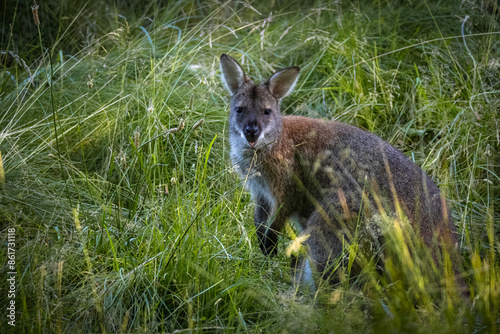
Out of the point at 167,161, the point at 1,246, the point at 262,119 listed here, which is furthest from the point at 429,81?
the point at 1,246

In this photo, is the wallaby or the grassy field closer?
the grassy field

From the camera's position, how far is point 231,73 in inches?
171

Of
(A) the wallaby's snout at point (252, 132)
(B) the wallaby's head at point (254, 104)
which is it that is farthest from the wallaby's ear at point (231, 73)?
(A) the wallaby's snout at point (252, 132)

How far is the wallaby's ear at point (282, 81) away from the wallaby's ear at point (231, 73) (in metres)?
0.26

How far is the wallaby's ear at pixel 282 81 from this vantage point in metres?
4.19

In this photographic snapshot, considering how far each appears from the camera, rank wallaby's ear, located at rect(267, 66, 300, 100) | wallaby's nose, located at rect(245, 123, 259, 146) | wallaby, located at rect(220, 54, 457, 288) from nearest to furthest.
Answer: wallaby, located at rect(220, 54, 457, 288) < wallaby's nose, located at rect(245, 123, 259, 146) < wallaby's ear, located at rect(267, 66, 300, 100)

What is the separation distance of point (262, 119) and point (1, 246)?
2.10m

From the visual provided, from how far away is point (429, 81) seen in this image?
201 inches

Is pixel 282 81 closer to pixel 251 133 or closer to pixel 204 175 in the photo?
pixel 251 133

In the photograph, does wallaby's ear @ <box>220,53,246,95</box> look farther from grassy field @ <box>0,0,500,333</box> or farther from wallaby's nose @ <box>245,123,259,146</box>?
wallaby's nose @ <box>245,123,259,146</box>

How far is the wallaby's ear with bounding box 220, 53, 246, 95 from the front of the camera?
4.20 m

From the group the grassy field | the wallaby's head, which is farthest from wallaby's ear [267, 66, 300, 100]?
the grassy field

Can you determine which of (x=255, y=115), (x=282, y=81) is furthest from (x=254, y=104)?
(x=282, y=81)

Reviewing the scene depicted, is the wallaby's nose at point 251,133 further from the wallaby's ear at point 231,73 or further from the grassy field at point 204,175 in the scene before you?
the wallaby's ear at point 231,73
